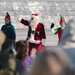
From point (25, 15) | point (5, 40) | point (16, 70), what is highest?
point (5, 40)

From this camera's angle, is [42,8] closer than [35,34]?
No

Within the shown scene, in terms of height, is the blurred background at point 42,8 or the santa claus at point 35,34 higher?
the santa claus at point 35,34

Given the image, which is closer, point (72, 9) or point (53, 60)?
point (53, 60)

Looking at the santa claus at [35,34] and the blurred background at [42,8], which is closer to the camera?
the santa claus at [35,34]

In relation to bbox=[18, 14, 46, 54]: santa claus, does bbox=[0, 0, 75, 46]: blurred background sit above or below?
below

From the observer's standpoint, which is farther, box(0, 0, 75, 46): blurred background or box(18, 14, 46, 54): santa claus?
box(0, 0, 75, 46): blurred background

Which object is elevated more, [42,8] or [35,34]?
[35,34]

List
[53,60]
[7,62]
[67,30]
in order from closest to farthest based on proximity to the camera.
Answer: [53,60]
[67,30]
[7,62]

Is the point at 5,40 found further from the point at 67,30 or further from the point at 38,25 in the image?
the point at 38,25

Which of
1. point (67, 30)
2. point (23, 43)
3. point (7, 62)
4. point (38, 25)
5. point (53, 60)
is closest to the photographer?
point (53, 60)

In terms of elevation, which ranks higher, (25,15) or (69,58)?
(69,58)

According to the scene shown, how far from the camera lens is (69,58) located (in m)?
1.05

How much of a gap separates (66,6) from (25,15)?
3.13m

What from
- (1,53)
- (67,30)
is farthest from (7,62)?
(67,30)
